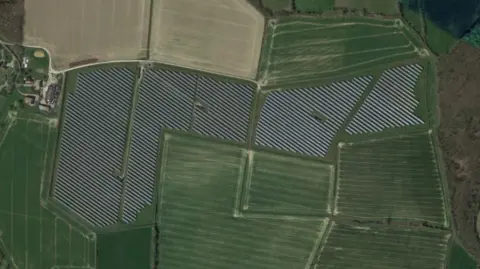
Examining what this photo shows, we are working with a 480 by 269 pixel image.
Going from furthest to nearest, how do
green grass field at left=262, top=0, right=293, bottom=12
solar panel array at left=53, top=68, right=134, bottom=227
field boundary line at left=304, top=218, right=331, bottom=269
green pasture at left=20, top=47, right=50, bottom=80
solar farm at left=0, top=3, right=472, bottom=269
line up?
1. green pasture at left=20, top=47, right=50, bottom=80
2. solar panel array at left=53, top=68, right=134, bottom=227
3. field boundary line at left=304, top=218, right=331, bottom=269
4. green grass field at left=262, top=0, right=293, bottom=12
5. solar farm at left=0, top=3, right=472, bottom=269

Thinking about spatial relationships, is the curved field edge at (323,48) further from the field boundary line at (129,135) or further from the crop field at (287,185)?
the field boundary line at (129,135)

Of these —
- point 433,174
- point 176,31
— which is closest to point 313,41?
point 176,31

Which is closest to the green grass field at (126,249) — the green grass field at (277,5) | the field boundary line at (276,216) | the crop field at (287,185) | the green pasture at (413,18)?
the field boundary line at (276,216)

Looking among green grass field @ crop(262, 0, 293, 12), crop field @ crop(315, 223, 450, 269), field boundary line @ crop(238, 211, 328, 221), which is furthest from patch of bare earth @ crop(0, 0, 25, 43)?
crop field @ crop(315, 223, 450, 269)

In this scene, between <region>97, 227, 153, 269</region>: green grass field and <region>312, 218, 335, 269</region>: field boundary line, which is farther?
<region>97, 227, 153, 269</region>: green grass field

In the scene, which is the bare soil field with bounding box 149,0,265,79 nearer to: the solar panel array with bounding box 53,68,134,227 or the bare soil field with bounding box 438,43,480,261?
the solar panel array with bounding box 53,68,134,227

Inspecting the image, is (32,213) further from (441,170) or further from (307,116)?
(441,170)

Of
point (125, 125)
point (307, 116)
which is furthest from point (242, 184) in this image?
point (125, 125)
